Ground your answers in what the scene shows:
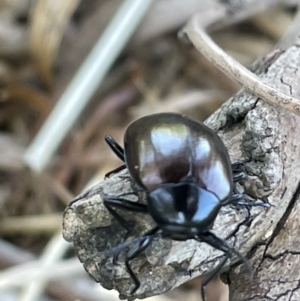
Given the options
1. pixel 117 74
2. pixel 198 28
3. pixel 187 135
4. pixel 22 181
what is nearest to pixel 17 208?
pixel 22 181

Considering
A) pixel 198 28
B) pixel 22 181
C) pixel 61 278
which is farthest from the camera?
pixel 22 181

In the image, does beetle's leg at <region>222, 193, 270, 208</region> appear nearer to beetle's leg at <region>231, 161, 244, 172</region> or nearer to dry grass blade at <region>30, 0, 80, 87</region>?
beetle's leg at <region>231, 161, 244, 172</region>

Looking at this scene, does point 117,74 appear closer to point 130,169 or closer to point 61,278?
point 61,278

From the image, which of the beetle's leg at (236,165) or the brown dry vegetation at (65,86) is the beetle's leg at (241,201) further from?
the brown dry vegetation at (65,86)

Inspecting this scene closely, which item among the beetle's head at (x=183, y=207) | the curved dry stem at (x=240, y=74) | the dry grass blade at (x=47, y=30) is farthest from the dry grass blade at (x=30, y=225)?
the beetle's head at (x=183, y=207)

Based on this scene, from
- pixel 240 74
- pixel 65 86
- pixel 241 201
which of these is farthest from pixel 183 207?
pixel 65 86

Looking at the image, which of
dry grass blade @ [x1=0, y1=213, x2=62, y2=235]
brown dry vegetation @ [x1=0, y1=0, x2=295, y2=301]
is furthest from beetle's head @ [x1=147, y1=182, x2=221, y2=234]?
dry grass blade @ [x1=0, y1=213, x2=62, y2=235]
